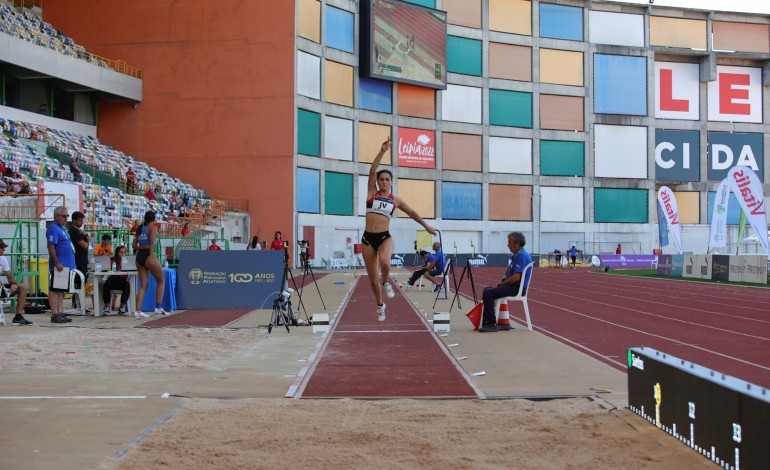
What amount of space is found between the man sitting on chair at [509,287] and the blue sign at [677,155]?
52539mm

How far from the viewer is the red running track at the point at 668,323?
30.6 feet

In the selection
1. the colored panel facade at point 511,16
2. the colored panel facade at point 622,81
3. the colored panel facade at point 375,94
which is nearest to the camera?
the colored panel facade at point 375,94

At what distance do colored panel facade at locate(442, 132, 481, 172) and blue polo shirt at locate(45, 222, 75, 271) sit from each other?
4380cm

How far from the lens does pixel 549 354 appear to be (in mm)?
9297

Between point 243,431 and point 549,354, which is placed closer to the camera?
point 243,431

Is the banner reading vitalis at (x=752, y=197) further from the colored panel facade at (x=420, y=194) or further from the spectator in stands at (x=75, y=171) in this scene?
the spectator in stands at (x=75, y=171)

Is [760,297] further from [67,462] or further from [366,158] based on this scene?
[366,158]

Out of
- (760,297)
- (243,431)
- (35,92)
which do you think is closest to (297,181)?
(35,92)

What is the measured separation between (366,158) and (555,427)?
4721 centimetres

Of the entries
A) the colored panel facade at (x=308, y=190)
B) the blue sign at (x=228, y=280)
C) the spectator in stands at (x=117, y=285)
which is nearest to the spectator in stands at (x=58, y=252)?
the spectator in stands at (x=117, y=285)

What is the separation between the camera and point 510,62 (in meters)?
58.0

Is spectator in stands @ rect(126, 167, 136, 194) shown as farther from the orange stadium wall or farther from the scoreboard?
the scoreboard

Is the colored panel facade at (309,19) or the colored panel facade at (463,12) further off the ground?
the colored panel facade at (463,12)

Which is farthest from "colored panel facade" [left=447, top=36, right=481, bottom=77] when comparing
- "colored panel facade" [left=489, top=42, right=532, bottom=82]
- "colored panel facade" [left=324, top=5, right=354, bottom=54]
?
"colored panel facade" [left=324, top=5, right=354, bottom=54]
